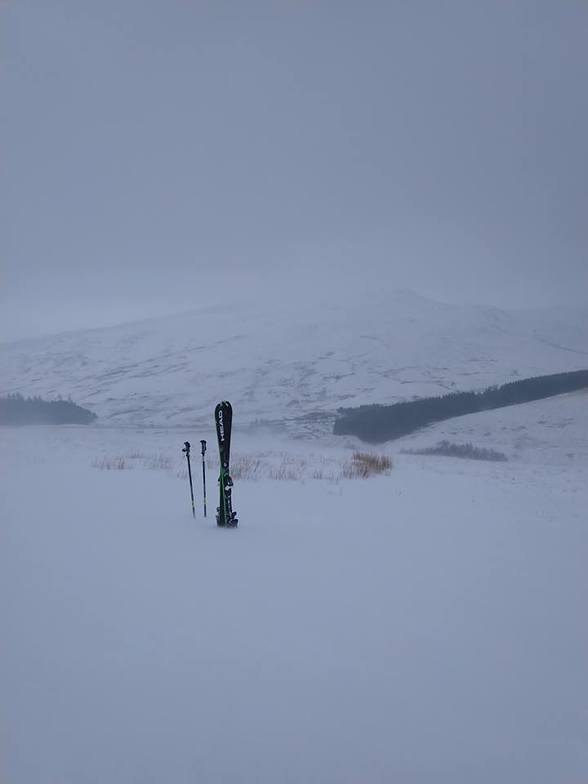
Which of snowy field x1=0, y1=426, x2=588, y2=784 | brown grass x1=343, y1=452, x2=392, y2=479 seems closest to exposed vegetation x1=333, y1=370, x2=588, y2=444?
brown grass x1=343, y1=452, x2=392, y2=479

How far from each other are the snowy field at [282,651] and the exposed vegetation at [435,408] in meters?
21.6

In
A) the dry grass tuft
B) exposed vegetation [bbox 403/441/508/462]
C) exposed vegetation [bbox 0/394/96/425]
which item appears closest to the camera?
the dry grass tuft

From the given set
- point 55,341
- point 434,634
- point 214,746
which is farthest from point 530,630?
point 55,341

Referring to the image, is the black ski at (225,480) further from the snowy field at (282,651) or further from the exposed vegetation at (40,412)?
the exposed vegetation at (40,412)

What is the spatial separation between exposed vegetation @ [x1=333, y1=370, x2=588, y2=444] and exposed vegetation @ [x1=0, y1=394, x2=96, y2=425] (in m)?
16.7

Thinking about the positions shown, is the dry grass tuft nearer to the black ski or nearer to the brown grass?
the brown grass

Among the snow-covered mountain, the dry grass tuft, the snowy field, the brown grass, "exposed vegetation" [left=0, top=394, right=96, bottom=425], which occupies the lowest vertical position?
the brown grass

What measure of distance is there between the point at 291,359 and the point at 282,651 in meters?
43.1

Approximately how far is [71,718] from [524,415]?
98.8 feet

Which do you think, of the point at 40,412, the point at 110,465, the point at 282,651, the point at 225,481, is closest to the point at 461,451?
the point at 110,465

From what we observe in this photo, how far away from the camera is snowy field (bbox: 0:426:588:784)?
8.84 feet

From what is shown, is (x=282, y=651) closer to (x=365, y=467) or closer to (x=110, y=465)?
(x=110, y=465)

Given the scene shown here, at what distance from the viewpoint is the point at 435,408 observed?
105 ft

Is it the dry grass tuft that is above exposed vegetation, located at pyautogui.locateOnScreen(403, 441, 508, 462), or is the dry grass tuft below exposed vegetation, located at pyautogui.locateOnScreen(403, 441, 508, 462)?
above
